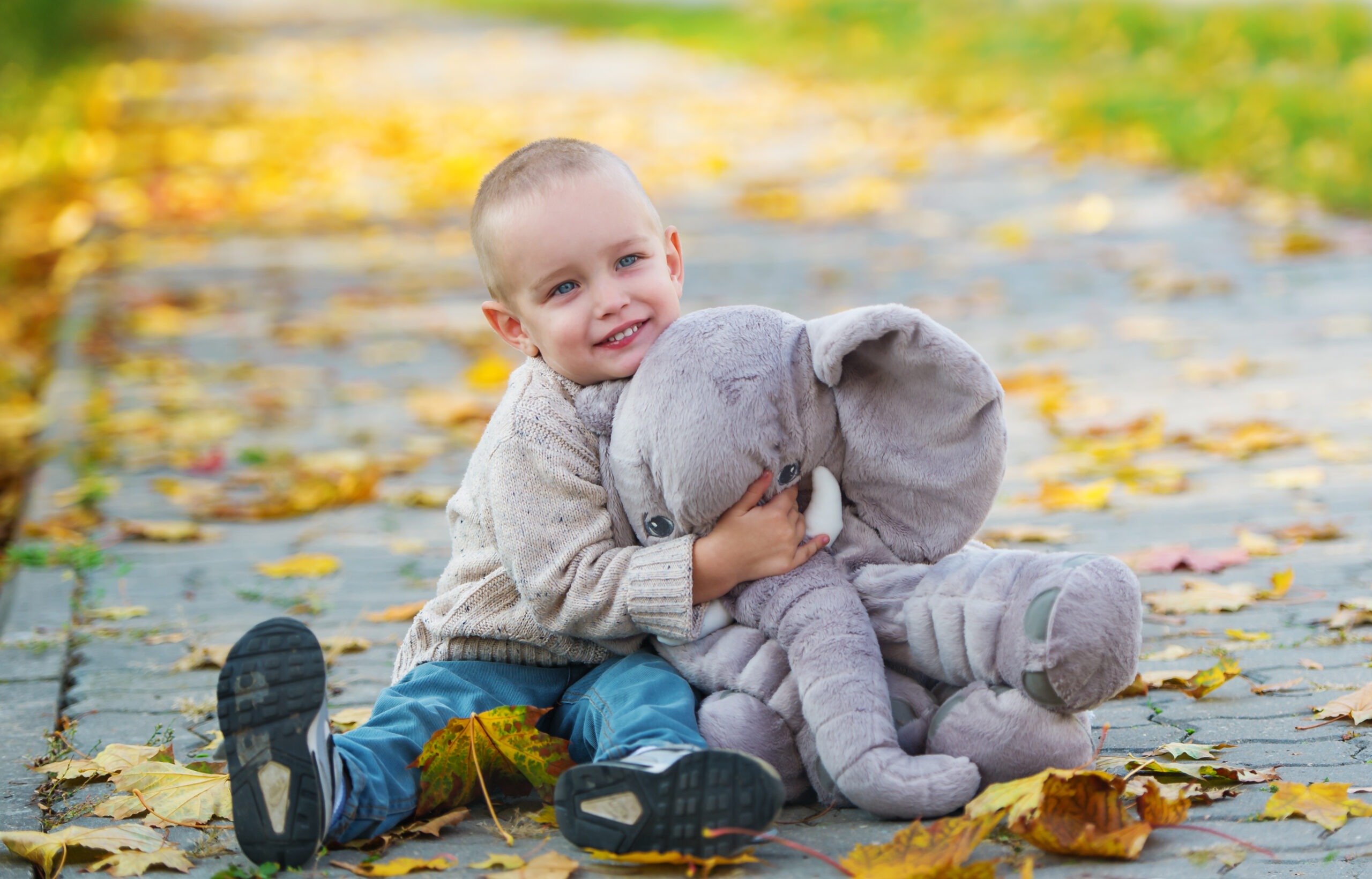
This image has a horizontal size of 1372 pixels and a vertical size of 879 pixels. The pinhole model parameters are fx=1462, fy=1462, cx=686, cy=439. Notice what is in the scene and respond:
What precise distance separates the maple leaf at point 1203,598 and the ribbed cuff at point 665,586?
146cm

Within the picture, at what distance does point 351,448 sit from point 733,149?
24.9 feet

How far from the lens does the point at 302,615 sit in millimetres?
3721

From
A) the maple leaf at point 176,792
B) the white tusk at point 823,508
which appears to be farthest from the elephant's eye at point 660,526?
the maple leaf at point 176,792

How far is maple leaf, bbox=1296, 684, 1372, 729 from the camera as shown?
2656 mm

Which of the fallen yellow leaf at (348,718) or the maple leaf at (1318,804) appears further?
the fallen yellow leaf at (348,718)

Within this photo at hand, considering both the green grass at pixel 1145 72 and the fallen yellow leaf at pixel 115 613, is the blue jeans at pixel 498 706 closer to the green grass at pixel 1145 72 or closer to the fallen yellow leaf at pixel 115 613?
the fallen yellow leaf at pixel 115 613

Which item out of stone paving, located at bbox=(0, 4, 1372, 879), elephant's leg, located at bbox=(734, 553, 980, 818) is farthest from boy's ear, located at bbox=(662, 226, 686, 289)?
stone paving, located at bbox=(0, 4, 1372, 879)

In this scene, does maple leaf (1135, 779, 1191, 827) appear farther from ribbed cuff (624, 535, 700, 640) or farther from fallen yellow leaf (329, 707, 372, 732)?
fallen yellow leaf (329, 707, 372, 732)

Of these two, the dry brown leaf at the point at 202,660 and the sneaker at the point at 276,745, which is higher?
the sneaker at the point at 276,745

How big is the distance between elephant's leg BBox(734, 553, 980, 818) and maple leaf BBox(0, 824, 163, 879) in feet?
3.57

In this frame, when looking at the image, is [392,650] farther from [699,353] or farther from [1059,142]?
[1059,142]

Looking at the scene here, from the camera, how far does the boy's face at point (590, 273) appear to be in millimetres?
2523

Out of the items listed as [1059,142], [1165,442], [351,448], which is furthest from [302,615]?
[1059,142]

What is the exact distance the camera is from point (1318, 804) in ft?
7.39
